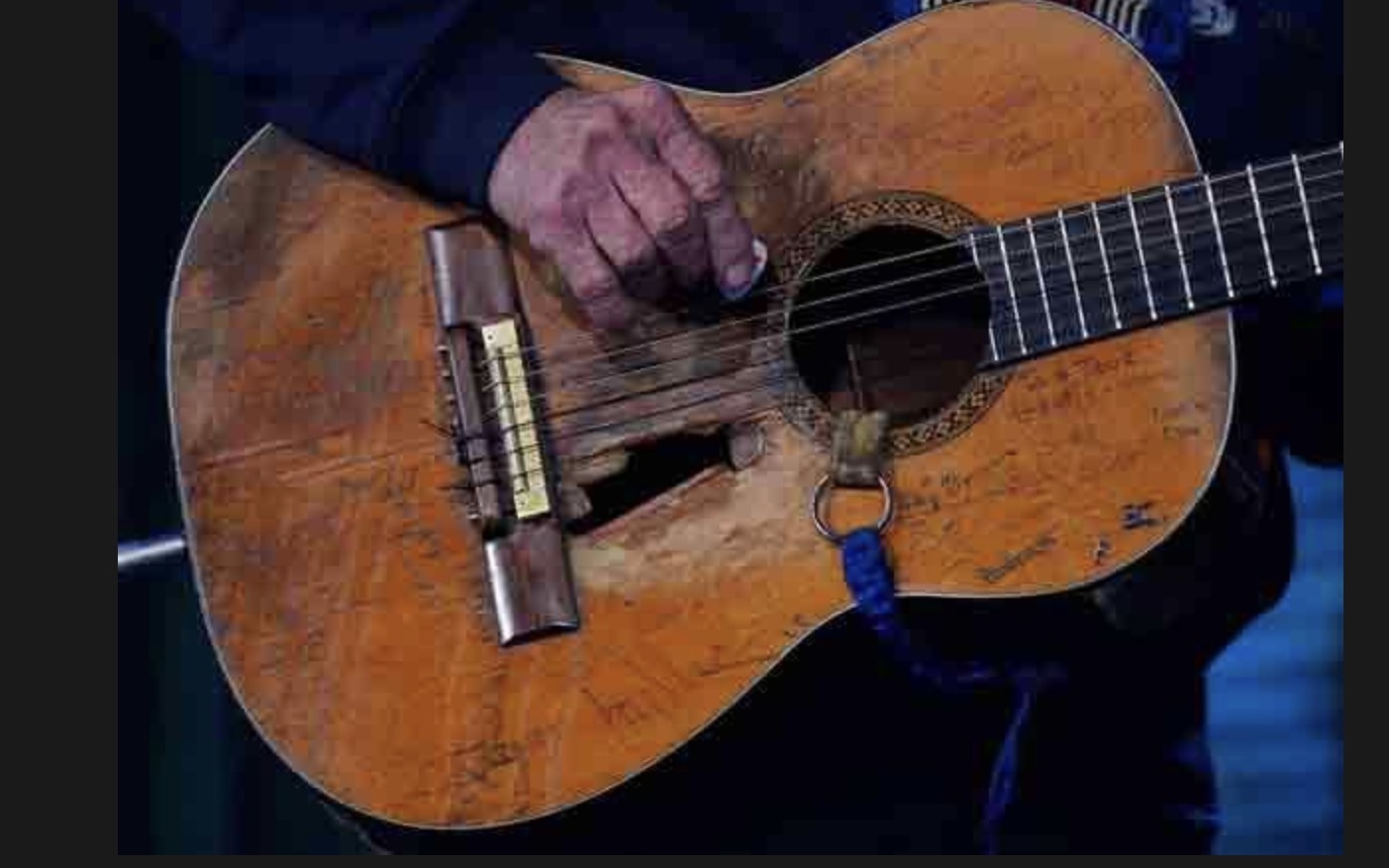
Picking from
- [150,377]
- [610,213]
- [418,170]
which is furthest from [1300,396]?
[150,377]

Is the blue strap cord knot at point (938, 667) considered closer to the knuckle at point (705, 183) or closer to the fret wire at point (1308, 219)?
the knuckle at point (705, 183)

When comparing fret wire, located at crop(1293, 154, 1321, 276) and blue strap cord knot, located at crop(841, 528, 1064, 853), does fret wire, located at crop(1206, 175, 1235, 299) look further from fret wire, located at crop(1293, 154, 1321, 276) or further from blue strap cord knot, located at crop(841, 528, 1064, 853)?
blue strap cord knot, located at crop(841, 528, 1064, 853)

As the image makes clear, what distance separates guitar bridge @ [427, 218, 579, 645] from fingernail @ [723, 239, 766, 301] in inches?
6.9

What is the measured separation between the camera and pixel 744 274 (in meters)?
1.61

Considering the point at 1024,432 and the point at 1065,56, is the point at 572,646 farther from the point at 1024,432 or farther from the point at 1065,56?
the point at 1065,56

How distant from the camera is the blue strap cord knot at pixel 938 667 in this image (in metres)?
1.60

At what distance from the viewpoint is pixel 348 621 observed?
1.66 meters

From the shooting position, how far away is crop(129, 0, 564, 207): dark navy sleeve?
1.67 meters

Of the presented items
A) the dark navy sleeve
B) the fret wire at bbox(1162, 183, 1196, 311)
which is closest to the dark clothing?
the dark navy sleeve

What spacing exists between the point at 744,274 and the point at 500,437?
0.23 m

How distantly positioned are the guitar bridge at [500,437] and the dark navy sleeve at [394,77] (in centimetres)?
7

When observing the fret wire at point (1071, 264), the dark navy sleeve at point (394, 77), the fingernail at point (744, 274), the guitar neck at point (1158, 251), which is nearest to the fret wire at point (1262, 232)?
the guitar neck at point (1158, 251)
